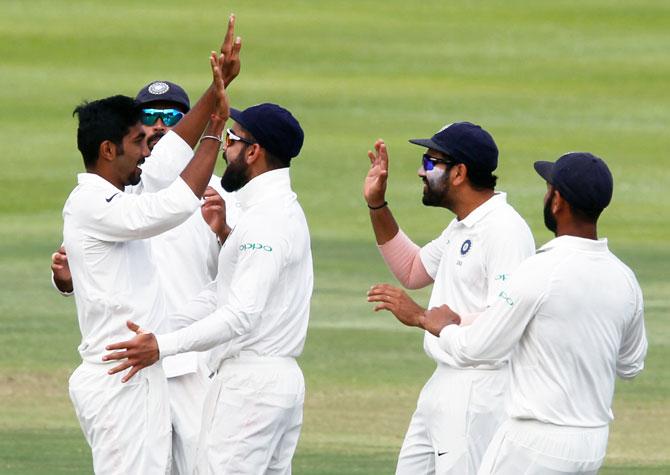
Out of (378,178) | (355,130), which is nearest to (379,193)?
(378,178)

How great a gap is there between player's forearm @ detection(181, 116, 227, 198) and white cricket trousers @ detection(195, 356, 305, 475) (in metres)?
0.85

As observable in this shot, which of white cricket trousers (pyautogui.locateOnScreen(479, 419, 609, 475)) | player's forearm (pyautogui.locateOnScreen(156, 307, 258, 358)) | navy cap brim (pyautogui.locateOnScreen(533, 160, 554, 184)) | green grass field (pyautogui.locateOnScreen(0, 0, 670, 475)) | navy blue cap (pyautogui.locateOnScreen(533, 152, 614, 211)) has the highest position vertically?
navy blue cap (pyautogui.locateOnScreen(533, 152, 614, 211))

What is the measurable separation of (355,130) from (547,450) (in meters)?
18.2

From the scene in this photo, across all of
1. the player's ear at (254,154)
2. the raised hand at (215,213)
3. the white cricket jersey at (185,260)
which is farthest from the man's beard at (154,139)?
the player's ear at (254,154)

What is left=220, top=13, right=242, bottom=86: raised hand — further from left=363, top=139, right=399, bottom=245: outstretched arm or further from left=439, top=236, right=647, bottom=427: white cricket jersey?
left=439, top=236, right=647, bottom=427: white cricket jersey

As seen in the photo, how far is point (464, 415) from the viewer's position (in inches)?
289

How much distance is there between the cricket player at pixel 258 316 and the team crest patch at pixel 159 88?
1.07m

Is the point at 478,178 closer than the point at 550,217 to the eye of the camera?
No

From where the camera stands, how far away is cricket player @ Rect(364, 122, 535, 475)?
24.1 ft

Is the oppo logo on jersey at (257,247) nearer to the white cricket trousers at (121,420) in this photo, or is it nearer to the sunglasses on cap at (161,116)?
the white cricket trousers at (121,420)

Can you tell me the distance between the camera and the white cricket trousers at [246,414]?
718 centimetres

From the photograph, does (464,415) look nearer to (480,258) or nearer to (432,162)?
(480,258)

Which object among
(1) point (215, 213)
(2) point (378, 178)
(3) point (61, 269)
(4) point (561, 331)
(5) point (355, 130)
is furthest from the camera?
(5) point (355, 130)

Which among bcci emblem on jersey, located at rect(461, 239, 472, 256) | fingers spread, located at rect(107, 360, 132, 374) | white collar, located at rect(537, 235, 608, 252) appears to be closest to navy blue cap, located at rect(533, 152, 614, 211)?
white collar, located at rect(537, 235, 608, 252)
